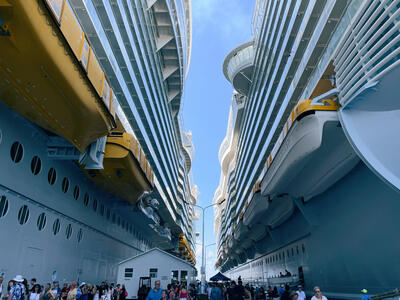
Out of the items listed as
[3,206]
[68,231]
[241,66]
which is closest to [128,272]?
[68,231]

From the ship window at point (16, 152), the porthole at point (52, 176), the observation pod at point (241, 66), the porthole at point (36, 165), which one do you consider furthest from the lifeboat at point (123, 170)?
the observation pod at point (241, 66)

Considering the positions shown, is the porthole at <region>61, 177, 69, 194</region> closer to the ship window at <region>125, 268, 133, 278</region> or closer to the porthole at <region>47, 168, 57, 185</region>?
the porthole at <region>47, 168, 57, 185</region>

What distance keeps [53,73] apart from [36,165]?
528 cm

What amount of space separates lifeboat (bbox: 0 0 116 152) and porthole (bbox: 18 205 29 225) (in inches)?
116

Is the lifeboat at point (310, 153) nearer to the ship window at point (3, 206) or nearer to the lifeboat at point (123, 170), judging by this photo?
the lifeboat at point (123, 170)

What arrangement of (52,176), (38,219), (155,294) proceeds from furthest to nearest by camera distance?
1. (52,176)
2. (38,219)
3. (155,294)

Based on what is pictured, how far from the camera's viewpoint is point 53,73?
7.24 metres

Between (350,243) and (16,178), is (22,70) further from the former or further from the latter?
(350,243)

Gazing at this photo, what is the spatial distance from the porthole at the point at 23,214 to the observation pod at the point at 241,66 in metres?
33.4

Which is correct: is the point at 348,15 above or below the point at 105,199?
above

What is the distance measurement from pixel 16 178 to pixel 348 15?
Result: 454 inches

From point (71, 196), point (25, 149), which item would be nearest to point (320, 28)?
point (25, 149)

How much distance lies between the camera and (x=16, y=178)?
982cm

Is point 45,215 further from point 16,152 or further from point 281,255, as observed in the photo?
point 281,255
